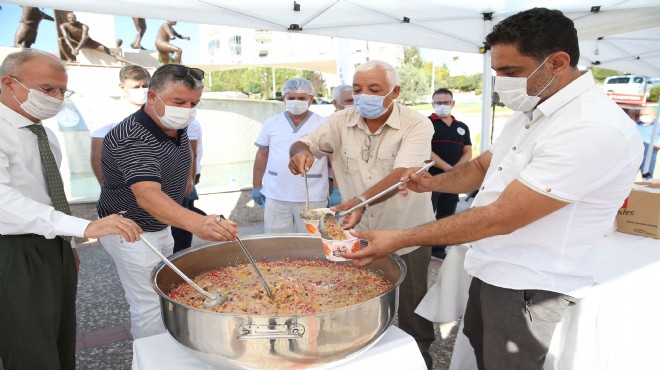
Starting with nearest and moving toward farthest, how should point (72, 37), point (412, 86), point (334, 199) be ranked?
point (334, 199) < point (72, 37) < point (412, 86)

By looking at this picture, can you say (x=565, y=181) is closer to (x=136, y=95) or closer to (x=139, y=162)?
(x=139, y=162)

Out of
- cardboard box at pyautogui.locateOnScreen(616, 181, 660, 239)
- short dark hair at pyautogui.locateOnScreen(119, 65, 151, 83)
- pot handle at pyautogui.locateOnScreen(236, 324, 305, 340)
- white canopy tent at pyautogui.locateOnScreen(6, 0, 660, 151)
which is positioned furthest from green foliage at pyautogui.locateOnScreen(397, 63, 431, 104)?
pot handle at pyautogui.locateOnScreen(236, 324, 305, 340)

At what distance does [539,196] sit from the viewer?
1.35 metres

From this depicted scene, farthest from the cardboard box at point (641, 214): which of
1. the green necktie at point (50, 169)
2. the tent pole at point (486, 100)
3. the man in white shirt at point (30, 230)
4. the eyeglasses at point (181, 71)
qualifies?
the green necktie at point (50, 169)

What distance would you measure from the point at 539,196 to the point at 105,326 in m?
3.24

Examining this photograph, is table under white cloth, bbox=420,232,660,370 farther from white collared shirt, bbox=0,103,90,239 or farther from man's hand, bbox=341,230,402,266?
white collared shirt, bbox=0,103,90,239

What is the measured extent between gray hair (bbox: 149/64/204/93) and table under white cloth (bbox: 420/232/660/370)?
1963mm

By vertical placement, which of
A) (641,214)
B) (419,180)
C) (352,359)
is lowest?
→ (352,359)

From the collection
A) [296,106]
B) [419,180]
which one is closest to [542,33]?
[419,180]

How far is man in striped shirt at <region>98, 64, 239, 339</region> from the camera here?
1726mm

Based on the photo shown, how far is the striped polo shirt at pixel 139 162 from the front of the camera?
1862mm

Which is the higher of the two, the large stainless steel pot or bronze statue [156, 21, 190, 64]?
bronze statue [156, 21, 190, 64]

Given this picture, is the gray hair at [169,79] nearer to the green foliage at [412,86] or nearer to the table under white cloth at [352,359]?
the table under white cloth at [352,359]

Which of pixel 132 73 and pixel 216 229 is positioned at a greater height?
pixel 132 73
